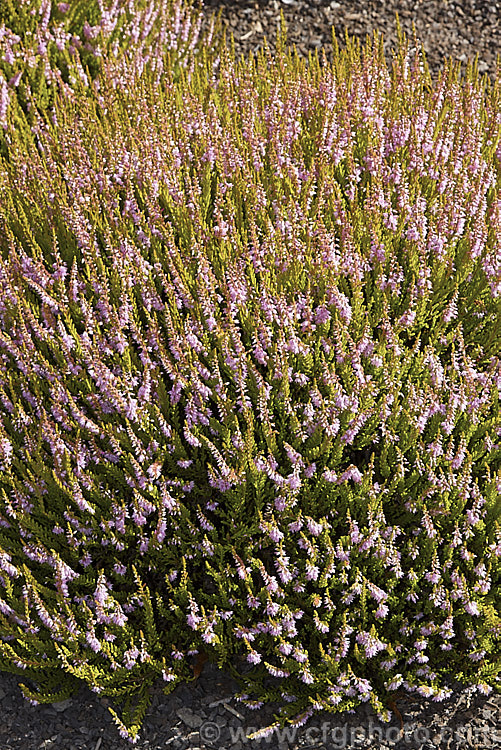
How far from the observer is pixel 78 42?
471cm

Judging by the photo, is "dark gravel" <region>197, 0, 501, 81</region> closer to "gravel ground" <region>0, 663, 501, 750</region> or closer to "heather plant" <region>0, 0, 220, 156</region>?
"heather plant" <region>0, 0, 220, 156</region>

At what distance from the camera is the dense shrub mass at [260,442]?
2.48m

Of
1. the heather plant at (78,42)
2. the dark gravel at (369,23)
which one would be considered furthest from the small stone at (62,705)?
the dark gravel at (369,23)

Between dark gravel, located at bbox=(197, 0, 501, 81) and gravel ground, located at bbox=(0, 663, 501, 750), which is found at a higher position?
dark gravel, located at bbox=(197, 0, 501, 81)

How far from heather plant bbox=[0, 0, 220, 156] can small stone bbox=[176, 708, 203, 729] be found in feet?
9.84

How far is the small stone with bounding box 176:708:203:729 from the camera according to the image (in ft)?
8.57

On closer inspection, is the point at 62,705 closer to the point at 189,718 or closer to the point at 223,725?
the point at 189,718

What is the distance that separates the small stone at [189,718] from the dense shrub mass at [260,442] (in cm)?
13

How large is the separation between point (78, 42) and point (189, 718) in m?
3.92

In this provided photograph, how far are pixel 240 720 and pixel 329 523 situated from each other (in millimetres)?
729

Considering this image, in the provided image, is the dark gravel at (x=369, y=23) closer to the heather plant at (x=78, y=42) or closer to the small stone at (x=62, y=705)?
→ the heather plant at (x=78, y=42)

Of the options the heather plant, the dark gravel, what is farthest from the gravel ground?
the dark gravel

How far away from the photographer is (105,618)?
2.48 metres

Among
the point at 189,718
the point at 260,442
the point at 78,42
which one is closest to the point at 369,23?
the point at 78,42
